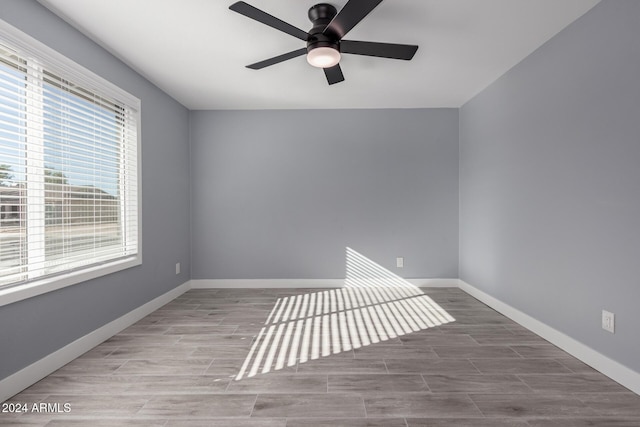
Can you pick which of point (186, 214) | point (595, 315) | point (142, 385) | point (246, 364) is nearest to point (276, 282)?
point (186, 214)

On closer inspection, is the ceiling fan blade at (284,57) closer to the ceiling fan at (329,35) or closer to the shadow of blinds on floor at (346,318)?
the ceiling fan at (329,35)

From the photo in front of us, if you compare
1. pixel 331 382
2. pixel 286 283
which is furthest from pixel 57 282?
pixel 286 283

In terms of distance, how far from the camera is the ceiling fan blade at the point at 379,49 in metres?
2.21

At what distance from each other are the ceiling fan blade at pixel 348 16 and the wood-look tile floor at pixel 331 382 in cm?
214

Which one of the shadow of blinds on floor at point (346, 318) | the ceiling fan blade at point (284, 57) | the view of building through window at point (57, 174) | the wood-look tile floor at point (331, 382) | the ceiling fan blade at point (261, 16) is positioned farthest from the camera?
the shadow of blinds on floor at point (346, 318)

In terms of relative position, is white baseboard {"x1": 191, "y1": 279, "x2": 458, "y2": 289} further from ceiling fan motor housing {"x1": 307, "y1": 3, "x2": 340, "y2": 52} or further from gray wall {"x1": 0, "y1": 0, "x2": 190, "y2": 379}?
ceiling fan motor housing {"x1": 307, "y1": 3, "x2": 340, "y2": 52}

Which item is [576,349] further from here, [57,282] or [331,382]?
[57,282]

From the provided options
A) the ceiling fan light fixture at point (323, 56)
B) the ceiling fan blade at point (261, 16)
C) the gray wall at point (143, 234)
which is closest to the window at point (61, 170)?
the gray wall at point (143, 234)

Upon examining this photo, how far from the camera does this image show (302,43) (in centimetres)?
266

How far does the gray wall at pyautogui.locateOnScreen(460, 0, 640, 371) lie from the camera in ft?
6.48

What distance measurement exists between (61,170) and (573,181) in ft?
11.8

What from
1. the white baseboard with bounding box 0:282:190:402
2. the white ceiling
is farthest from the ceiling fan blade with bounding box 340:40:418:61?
the white baseboard with bounding box 0:282:190:402

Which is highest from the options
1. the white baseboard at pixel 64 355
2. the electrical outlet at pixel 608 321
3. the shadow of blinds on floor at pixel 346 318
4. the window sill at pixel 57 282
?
the window sill at pixel 57 282

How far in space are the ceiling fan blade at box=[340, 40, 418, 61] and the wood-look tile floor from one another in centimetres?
211
